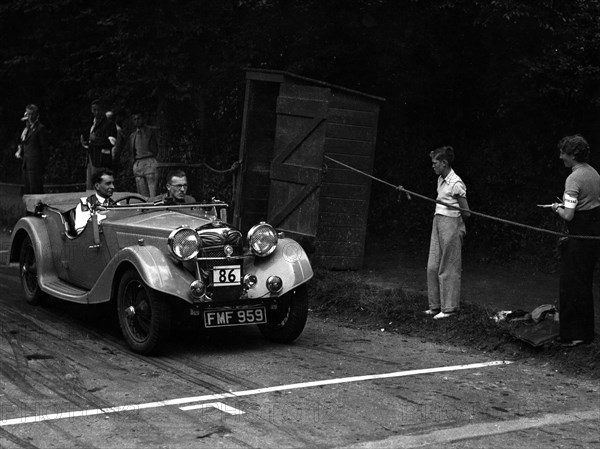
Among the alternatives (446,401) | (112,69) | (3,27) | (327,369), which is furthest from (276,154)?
(3,27)

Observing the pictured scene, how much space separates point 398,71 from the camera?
617 inches

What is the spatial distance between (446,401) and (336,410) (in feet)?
2.91

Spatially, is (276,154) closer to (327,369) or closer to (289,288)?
(289,288)

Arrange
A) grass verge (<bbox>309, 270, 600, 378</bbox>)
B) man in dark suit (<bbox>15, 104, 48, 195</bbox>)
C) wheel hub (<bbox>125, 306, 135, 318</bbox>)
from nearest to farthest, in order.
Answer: grass verge (<bbox>309, 270, 600, 378</bbox>), wheel hub (<bbox>125, 306, 135, 318</bbox>), man in dark suit (<bbox>15, 104, 48, 195</bbox>)

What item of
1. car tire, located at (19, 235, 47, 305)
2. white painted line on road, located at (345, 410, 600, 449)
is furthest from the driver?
white painted line on road, located at (345, 410, 600, 449)

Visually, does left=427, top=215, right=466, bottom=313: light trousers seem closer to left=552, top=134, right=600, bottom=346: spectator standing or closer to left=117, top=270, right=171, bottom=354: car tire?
left=552, top=134, right=600, bottom=346: spectator standing

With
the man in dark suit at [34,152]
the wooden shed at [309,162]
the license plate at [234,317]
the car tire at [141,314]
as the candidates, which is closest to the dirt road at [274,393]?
the car tire at [141,314]

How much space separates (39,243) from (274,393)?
4.43 metres

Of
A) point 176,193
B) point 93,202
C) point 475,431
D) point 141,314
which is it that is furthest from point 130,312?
point 475,431

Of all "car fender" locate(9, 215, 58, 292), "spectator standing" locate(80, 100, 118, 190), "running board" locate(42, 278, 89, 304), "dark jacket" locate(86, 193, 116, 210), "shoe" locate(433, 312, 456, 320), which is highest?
"spectator standing" locate(80, 100, 118, 190)

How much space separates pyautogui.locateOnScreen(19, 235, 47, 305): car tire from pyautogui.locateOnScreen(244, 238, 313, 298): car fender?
3014 mm

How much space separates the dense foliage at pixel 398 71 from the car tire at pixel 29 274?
19.1ft

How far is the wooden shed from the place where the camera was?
1291cm

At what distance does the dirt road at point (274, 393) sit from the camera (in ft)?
21.5
